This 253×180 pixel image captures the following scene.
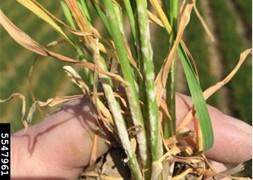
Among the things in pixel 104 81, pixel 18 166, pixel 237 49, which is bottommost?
pixel 18 166

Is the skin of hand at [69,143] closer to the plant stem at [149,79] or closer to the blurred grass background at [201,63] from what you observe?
the plant stem at [149,79]

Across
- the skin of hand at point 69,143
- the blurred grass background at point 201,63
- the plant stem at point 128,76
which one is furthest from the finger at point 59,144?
the blurred grass background at point 201,63

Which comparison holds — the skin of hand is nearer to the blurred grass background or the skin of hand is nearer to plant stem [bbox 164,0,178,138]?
plant stem [bbox 164,0,178,138]

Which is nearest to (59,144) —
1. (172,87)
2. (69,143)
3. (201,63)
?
(69,143)

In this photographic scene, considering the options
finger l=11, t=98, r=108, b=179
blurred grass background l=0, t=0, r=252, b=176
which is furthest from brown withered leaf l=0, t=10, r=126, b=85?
blurred grass background l=0, t=0, r=252, b=176

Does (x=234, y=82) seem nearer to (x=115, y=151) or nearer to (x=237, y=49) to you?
(x=237, y=49)

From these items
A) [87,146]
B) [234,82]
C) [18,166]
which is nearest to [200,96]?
[87,146]
